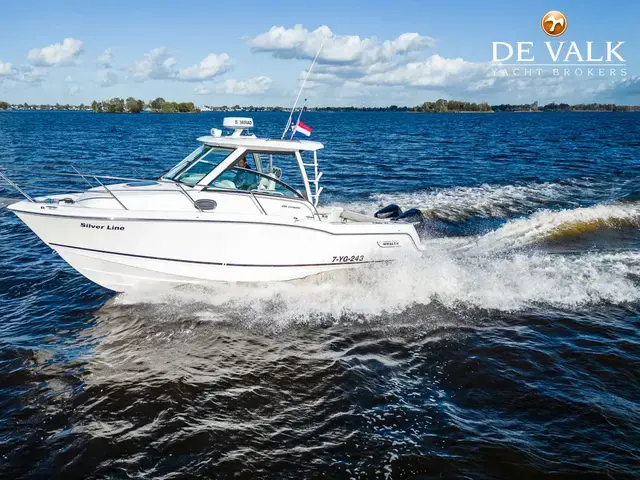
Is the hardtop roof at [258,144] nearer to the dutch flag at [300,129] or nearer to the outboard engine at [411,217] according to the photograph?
the dutch flag at [300,129]

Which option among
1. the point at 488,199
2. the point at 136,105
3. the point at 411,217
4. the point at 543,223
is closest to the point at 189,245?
the point at 411,217

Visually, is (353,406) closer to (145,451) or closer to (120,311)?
(145,451)

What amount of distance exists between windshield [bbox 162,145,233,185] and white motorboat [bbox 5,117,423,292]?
21 mm

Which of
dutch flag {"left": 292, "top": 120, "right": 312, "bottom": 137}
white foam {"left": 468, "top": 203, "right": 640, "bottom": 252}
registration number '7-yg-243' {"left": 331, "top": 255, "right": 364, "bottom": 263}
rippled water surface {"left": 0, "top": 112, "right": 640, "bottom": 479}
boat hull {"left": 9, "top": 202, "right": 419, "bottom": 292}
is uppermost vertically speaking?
dutch flag {"left": 292, "top": 120, "right": 312, "bottom": 137}

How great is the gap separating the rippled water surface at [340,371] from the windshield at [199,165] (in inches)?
60.9

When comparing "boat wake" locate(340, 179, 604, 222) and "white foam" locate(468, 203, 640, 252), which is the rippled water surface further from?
"boat wake" locate(340, 179, 604, 222)

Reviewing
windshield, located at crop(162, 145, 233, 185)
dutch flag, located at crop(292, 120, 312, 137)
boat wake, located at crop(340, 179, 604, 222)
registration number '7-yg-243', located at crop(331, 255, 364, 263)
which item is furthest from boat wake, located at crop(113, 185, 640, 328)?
boat wake, located at crop(340, 179, 604, 222)

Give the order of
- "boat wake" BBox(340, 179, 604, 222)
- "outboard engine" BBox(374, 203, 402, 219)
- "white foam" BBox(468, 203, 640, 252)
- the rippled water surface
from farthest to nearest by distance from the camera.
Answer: "boat wake" BBox(340, 179, 604, 222)
"white foam" BBox(468, 203, 640, 252)
"outboard engine" BBox(374, 203, 402, 219)
the rippled water surface

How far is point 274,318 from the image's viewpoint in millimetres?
8766

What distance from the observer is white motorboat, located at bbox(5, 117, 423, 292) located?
8.38 m

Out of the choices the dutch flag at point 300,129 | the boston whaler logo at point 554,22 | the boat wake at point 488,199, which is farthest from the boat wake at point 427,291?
the boston whaler logo at point 554,22

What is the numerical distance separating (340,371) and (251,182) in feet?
13.0

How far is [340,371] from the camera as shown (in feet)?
23.5

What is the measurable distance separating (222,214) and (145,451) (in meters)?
4.25
